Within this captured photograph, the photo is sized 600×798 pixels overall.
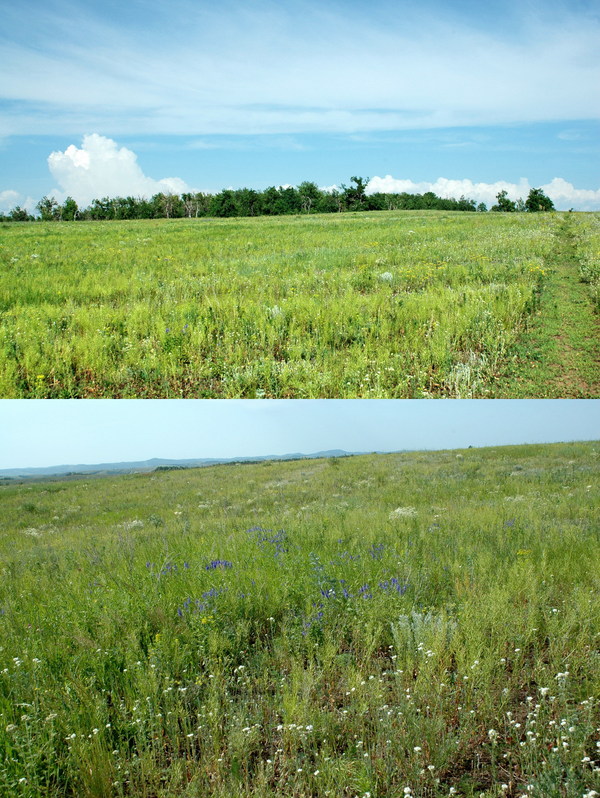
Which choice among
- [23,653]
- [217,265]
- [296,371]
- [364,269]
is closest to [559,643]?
[23,653]

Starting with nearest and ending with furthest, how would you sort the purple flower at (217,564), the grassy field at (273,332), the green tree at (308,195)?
the purple flower at (217,564) → the grassy field at (273,332) → the green tree at (308,195)

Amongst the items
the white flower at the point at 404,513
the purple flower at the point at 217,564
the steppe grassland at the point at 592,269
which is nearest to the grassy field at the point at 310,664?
the purple flower at the point at 217,564

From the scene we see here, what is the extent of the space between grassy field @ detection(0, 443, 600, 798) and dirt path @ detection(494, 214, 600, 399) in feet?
6.51

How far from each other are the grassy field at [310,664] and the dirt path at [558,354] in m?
1.99

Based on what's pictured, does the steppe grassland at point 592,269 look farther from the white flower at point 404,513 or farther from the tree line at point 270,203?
the tree line at point 270,203

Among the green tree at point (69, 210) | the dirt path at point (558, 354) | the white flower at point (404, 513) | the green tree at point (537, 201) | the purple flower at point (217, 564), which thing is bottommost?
the white flower at point (404, 513)

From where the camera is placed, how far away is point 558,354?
9.75 metres

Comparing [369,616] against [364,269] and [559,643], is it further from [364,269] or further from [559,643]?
[364,269]

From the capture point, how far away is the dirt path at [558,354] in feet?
27.4

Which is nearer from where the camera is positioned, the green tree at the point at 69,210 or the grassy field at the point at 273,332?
the grassy field at the point at 273,332

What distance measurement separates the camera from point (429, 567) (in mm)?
5605

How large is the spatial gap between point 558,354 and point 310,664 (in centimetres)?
774

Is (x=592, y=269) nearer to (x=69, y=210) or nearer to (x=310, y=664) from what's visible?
(x=310, y=664)

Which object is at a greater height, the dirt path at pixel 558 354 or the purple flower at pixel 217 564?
the dirt path at pixel 558 354
